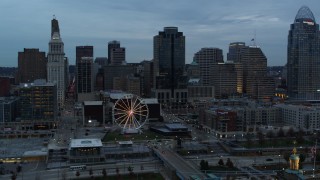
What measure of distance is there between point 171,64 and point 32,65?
41.9 m

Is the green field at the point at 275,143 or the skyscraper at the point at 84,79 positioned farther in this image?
the skyscraper at the point at 84,79

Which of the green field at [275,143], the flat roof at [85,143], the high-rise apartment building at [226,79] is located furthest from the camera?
the high-rise apartment building at [226,79]

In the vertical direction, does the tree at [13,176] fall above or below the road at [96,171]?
above

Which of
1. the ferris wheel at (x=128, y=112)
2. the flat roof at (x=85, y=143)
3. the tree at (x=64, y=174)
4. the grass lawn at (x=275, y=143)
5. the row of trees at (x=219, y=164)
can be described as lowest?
the tree at (x=64, y=174)

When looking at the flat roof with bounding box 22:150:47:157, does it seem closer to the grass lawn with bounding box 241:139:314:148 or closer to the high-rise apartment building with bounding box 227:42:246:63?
the grass lawn with bounding box 241:139:314:148

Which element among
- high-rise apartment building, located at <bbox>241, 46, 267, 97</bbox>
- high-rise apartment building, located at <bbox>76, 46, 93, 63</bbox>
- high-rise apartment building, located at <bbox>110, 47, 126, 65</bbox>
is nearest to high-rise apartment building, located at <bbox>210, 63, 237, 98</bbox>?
high-rise apartment building, located at <bbox>241, 46, 267, 97</bbox>

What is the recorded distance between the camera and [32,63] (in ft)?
369

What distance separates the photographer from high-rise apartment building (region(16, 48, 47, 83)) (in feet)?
367

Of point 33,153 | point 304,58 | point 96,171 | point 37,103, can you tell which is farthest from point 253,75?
point 96,171

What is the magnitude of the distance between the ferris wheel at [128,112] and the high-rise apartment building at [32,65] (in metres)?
65.8

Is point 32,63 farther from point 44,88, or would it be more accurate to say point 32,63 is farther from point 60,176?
point 60,176

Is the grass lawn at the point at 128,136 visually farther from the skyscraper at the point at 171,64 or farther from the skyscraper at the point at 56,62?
the skyscraper at the point at 56,62

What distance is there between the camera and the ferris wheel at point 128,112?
49062mm

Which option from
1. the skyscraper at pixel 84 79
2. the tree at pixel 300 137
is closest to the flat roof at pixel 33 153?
the tree at pixel 300 137
